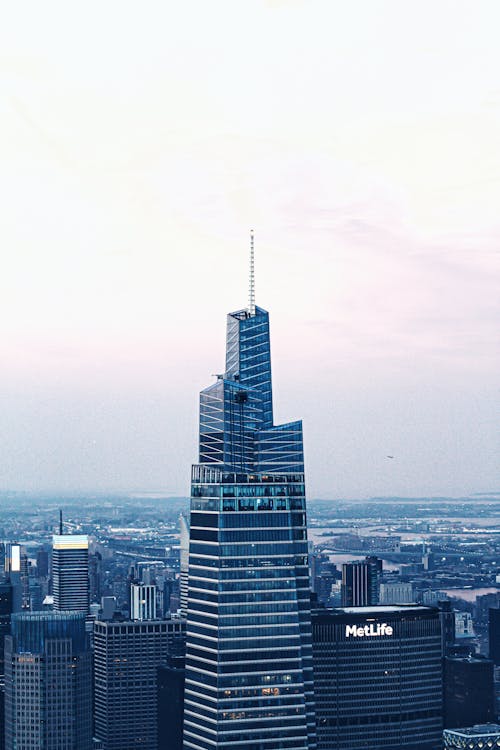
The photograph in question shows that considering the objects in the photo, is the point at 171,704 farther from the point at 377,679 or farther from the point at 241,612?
the point at 241,612

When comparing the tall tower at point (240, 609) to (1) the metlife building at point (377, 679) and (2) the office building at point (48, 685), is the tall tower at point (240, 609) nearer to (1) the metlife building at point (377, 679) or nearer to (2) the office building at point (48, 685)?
(1) the metlife building at point (377, 679)

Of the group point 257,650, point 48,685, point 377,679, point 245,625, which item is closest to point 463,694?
point 377,679

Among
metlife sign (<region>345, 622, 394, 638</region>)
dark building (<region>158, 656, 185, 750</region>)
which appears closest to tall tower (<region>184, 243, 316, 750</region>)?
metlife sign (<region>345, 622, 394, 638</region>)

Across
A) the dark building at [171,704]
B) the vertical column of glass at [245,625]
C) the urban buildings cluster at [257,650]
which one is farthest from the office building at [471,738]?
the dark building at [171,704]

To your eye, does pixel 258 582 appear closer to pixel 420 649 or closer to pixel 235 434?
pixel 235 434

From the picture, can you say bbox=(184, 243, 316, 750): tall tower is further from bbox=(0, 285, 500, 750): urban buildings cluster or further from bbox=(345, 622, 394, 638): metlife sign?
bbox=(345, 622, 394, 638): metlife sign
